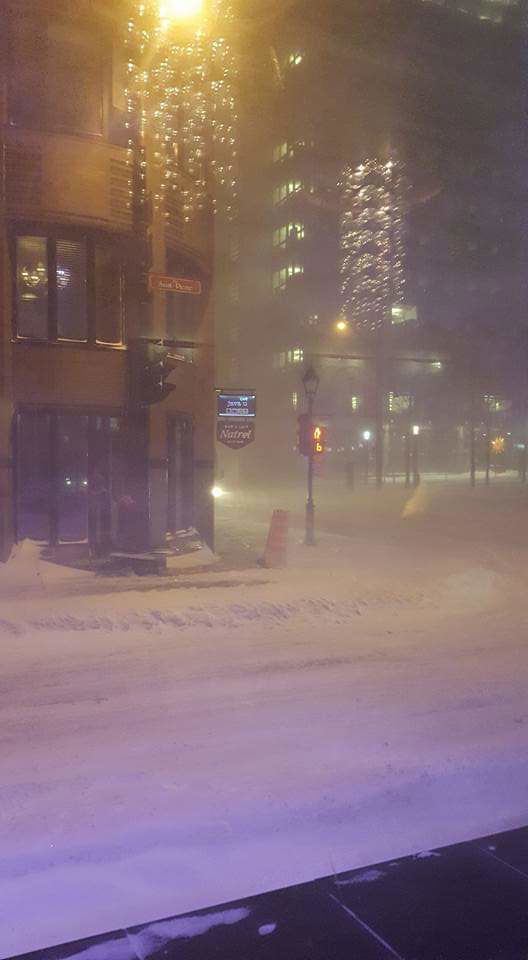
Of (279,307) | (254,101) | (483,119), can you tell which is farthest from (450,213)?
(254,101)

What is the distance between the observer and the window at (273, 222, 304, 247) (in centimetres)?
7125

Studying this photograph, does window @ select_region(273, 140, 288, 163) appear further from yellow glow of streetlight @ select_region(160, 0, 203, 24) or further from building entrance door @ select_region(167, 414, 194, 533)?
yellow glow of streetlight @ select_region(160, 0, 203, 24)

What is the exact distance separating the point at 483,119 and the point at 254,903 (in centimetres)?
3933

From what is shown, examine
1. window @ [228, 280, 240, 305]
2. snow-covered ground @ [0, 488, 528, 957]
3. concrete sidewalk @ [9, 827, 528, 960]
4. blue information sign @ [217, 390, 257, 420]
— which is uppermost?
window @ [228, 280, 240, 305]

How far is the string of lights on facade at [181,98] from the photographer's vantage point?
46.1 feet

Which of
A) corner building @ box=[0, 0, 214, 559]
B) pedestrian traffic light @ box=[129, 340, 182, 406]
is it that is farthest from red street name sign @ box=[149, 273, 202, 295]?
pedestrian traffic light @ box=[129, 340, 182, 406]

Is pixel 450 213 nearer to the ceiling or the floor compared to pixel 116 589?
nearer to the ceiling

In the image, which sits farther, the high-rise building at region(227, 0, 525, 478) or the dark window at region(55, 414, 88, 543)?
the high-rise building at region(227, 0, 525, 478)

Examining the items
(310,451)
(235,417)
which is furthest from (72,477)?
(310,451)

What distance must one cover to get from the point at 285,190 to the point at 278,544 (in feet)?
209

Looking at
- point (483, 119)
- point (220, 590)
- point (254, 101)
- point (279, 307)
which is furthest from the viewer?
point (279, 307)

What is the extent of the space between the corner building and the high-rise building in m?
3.35

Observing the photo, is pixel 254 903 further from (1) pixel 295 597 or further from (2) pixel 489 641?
(1) pixel 295 597

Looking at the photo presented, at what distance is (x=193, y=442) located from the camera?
17719 mm
